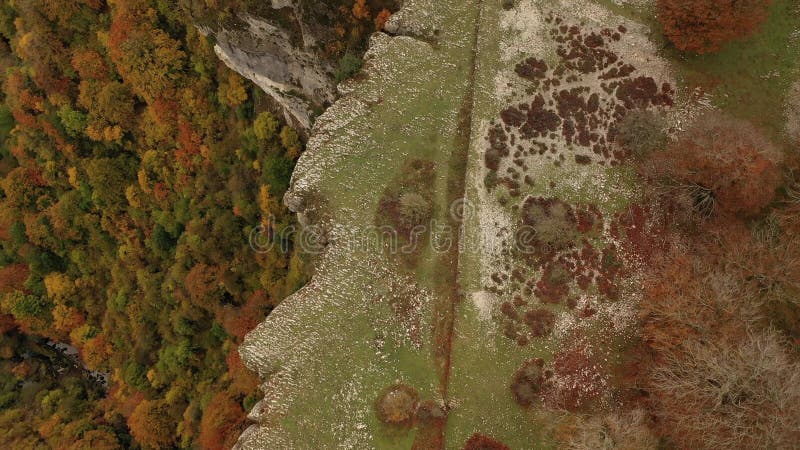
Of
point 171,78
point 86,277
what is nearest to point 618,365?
point 171,78

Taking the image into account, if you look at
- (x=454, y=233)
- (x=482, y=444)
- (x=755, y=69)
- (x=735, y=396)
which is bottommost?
(x=482, y=444)

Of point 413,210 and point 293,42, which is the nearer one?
point 413,210

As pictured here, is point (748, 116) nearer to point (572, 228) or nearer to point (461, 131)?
point (572, 228)

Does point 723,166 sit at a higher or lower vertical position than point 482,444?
higher

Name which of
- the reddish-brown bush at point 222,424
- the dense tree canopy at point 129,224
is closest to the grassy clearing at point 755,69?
the dense tree canopy at point 129,224

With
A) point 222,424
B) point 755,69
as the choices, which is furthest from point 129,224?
point 755,69

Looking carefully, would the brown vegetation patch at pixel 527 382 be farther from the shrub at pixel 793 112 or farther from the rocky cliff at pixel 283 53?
the rocky cliff at pixel 283 53

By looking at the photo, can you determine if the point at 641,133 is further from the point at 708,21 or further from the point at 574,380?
the point at 574,380
